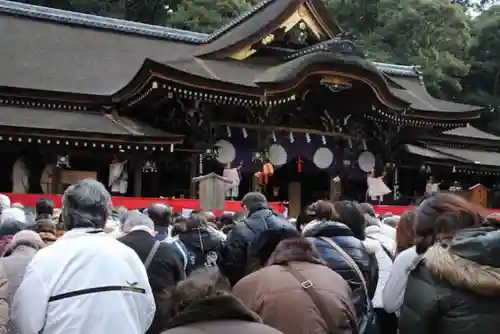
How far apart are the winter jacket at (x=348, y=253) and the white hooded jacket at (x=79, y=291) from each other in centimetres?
139

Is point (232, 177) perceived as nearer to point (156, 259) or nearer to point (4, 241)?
point (4, 241)

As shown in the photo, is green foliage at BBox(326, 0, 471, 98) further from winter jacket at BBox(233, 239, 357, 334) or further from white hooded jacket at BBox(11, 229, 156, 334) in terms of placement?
white hooded jacket at BBox(11, 229, 156, 334)

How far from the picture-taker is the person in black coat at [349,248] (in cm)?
398

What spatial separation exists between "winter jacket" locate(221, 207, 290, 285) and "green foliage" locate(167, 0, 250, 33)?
24.1m

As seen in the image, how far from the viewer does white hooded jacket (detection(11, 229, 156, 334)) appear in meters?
2.83

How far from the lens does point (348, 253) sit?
4.13m

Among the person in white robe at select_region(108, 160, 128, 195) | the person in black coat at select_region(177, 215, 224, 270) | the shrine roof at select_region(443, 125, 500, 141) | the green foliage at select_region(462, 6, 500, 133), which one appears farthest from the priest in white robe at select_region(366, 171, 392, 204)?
the green foliage at select_region(462, 6, 500, 133)

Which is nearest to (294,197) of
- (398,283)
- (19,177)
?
(19,177)

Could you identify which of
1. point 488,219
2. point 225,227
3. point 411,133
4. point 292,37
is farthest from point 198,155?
point 488,219

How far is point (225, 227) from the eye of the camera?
23.0 ft

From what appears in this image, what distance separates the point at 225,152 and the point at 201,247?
34.0 ft

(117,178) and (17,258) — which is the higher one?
(117,178)

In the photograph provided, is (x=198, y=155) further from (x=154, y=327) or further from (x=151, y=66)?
(x=154, y=327)

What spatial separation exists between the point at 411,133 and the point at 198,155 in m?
6.44
